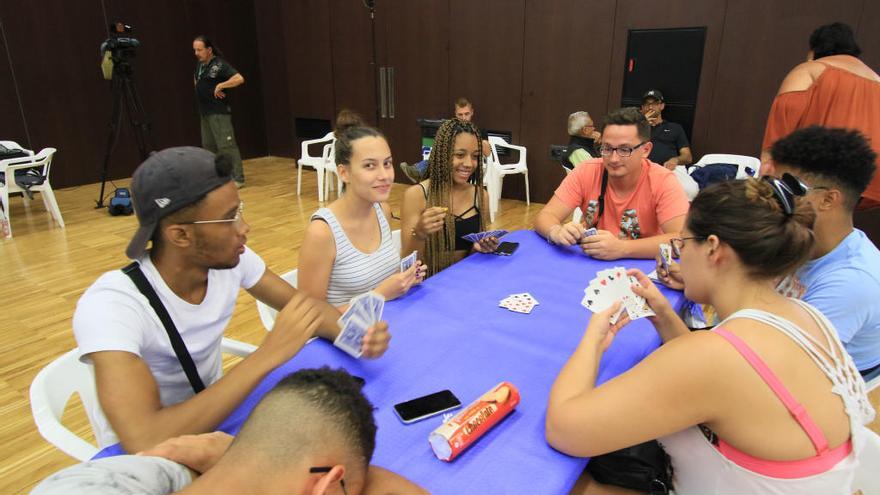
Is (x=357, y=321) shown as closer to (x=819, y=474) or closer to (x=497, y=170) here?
(x=819, y=474)

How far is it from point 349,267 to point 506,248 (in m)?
0.77

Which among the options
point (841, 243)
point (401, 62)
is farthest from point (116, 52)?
point (841, 243)

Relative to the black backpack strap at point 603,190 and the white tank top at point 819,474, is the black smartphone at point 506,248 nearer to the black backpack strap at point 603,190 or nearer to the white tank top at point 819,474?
the black backpack strap at point 603,190

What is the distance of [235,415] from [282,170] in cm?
777

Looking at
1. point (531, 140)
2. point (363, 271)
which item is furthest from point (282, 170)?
point (363, 271)

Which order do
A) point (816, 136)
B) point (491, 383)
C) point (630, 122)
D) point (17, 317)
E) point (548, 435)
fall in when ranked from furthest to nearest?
point (17, 317)
point (630, 122)
point (816, 136)
point (491, 383)
point (548, 435)

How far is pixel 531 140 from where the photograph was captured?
6402mm

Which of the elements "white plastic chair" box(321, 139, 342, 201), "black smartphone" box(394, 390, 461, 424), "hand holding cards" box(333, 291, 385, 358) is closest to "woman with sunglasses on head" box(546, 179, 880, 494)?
"black smartphone" box(394, 390, 461, 424)

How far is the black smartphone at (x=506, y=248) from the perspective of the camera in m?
2.30

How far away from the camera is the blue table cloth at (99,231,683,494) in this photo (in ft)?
3.47

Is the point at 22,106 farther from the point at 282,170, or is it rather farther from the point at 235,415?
the point at 235,415

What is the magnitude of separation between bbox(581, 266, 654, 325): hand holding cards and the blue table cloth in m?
0.05

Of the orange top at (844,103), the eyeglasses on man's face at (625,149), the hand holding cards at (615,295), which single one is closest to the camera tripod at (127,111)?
the eyeglasses on man's face at (625,149)

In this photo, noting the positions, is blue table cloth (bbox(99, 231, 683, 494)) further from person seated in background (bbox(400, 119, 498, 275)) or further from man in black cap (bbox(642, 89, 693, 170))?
man in black cap (bbox(642, 89, 693, 170))
